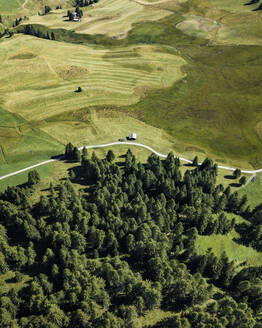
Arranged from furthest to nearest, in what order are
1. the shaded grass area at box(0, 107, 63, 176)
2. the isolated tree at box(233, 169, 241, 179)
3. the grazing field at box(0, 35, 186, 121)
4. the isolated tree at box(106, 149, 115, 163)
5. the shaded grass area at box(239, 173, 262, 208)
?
the grazing field at box(0, 35, 186, 121) → the shaded grass area at box(0, 107, 63, 176) → the isolated tree at box(106, 149, 115, 163) → the isolated tree at box(233, 169, 241, 179) → the shaded grass area at box(239, 173, 262, 208)

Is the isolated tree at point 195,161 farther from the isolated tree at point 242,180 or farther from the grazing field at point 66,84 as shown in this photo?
the grazing field at point 66,84

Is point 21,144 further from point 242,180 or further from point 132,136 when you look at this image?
point 242,180

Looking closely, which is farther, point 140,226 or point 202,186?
point 202,186

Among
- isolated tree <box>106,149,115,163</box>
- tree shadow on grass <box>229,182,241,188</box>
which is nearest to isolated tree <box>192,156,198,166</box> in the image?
tree shadow on grass <box>229,182,241,188</box>

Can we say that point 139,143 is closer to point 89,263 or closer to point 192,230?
point 192,230

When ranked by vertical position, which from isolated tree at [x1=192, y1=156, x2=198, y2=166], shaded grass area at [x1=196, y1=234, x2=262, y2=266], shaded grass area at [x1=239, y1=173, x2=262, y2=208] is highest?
isolated tree at [x1=192, y1=156, x2=198, y2=166]

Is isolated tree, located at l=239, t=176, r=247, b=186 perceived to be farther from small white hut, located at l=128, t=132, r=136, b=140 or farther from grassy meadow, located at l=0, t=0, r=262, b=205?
small white hut, located at l=128, t=132, r=136, b=140

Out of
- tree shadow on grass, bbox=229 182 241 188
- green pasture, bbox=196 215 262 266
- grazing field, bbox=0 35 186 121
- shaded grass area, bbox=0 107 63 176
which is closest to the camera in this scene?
green pasture, bbox=196 215 262 266

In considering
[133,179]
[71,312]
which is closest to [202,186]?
[133,179]
